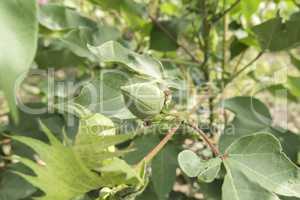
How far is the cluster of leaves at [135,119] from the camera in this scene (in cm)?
49

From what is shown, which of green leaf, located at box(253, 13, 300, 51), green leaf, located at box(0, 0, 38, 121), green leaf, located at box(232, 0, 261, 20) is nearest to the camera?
green leaf, located at box(0, 0, 38, 121)

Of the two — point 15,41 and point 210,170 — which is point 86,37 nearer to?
point 210,170

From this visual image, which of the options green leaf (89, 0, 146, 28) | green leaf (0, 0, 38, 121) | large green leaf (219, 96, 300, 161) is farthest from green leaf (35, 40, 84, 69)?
green leaf (0, 0, 38, 121)

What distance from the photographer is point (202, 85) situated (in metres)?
0.97

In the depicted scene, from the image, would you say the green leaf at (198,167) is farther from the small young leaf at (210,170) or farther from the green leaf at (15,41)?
the green leaf at (15,41)

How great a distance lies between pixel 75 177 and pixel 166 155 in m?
0.29

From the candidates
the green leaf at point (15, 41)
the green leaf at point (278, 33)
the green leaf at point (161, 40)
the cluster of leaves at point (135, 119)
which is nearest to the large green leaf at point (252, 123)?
the cluster of leaves at point (135, 119)

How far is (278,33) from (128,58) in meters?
0.36

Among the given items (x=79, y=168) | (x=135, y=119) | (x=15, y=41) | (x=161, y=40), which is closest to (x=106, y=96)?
(x=135, y=119)

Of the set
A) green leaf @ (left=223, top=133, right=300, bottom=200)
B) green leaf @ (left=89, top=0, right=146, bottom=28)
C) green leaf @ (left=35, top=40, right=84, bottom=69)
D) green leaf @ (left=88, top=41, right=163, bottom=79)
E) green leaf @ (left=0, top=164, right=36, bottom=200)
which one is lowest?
green leaf @ (left=0, top=164, right=36, bottom=200)

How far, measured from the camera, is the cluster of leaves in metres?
0.49

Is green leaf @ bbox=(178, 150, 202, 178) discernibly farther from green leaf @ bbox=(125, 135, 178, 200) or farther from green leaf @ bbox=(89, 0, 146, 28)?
green leaf @ bbox=(89, 0, 146, 28)

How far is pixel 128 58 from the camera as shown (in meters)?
0.58

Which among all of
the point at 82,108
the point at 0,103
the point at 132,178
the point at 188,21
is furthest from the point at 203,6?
the point at 0,103
